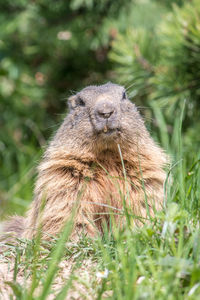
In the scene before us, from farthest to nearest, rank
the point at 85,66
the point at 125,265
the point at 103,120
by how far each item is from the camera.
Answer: the point at 85,66 → the point at 103,120 → the point at 125,265

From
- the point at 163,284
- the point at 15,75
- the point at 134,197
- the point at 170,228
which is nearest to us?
the point at 163,284

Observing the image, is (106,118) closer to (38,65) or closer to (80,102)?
(80,102)

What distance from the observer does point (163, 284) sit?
1950 mm

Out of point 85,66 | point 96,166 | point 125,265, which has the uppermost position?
point 85,66

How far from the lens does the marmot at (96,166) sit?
351 centimetres

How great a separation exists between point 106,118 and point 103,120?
0.11 feet

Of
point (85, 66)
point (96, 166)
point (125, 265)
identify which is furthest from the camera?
point (85, 66)

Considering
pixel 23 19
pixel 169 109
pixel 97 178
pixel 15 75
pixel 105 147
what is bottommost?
pixel 97 178

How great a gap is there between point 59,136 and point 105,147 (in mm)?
639

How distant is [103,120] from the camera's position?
3.50 meters

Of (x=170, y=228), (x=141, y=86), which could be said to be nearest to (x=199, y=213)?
(x=170, y=228)

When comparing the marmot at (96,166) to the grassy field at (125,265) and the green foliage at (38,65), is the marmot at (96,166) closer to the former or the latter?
the grassy field at (125,265)

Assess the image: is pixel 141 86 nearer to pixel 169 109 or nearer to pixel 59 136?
pixel 169 109

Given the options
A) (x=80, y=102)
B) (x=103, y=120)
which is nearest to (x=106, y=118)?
(x=103, y=120)
